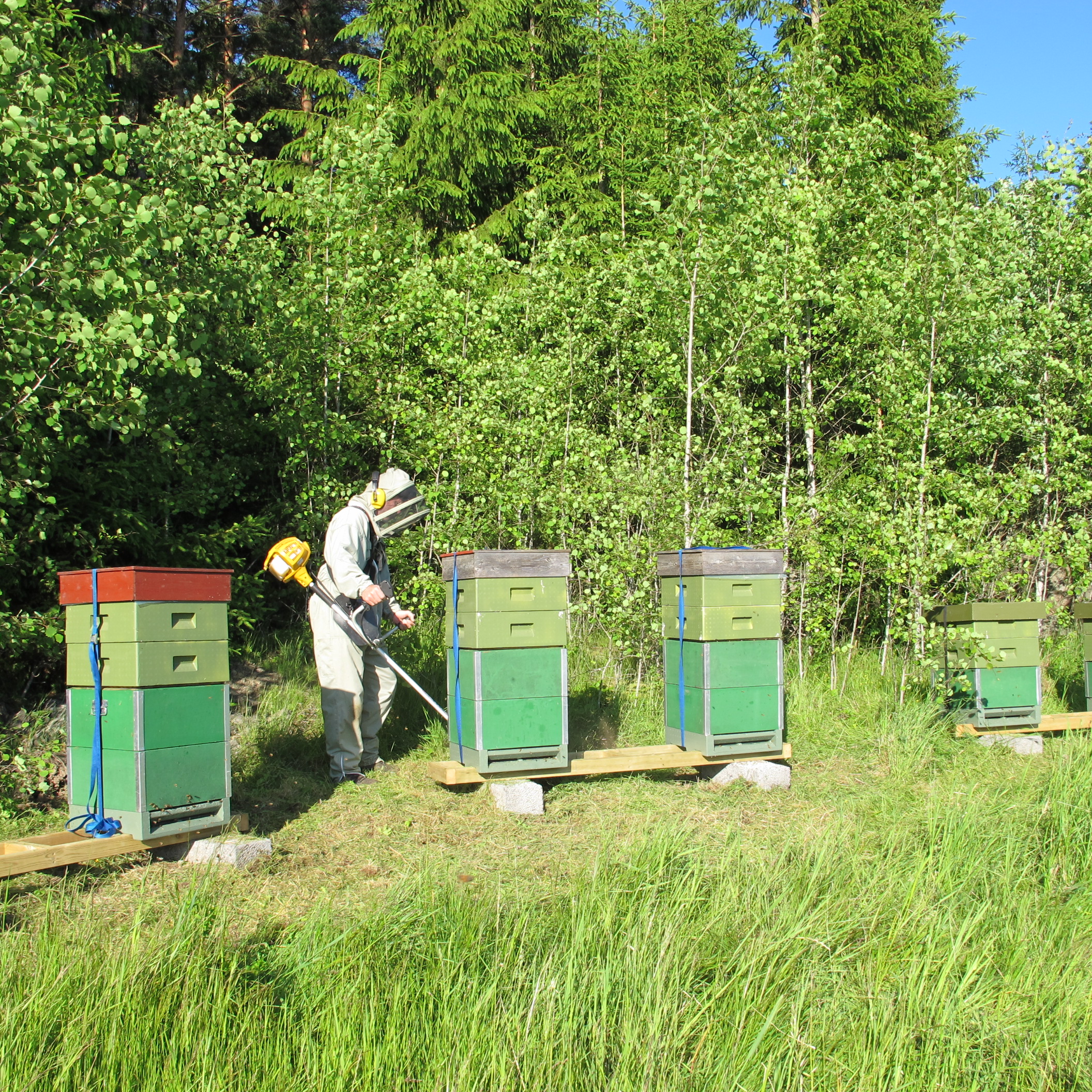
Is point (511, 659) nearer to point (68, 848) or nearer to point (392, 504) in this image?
point (392, 504)

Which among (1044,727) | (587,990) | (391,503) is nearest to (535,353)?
(391,503)

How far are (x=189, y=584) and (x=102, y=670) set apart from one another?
0.57 metres

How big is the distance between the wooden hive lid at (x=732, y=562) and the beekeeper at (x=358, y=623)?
183 centimetres

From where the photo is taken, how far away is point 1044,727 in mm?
7383

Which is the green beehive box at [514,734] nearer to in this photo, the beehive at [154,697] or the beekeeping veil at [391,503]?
the beekeeping veil at [391,503]

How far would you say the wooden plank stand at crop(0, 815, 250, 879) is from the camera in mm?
4121

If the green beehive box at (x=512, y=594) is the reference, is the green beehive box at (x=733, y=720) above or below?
below

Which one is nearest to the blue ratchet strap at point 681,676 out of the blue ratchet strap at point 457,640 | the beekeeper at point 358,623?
the blue ratchet strap at point 457,640

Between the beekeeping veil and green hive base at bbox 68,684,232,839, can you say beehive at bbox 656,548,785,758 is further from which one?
green hive base at bbox 68,684,232,839

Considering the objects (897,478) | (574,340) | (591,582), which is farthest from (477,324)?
(897,478)

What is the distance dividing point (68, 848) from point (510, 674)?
2.50 m

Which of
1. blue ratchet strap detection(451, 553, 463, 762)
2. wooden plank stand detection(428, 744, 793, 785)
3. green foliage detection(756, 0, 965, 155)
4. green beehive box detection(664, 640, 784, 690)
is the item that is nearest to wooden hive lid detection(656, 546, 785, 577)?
green beehive box detection(664, 640, 784, 690)

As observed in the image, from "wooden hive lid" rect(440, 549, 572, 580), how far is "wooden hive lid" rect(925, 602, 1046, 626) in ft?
10.7

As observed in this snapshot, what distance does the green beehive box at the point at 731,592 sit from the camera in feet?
20.0
